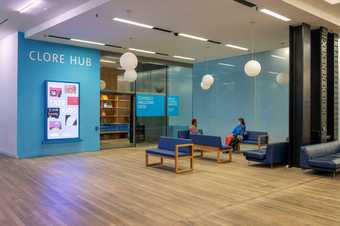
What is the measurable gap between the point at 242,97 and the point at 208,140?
4988mm

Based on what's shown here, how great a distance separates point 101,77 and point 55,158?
361 cm

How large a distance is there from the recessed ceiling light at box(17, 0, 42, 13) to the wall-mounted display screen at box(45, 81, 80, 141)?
2774mm

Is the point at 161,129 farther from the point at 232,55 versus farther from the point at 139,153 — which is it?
the point at 232,55

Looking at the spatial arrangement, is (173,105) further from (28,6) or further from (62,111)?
(28,6)

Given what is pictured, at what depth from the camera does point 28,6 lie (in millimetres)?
7055

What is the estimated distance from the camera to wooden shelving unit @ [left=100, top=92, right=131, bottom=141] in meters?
12.1

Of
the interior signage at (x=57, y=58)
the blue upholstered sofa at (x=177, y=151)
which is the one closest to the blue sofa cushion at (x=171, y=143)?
the blue upholstered sofa at (x=177, y=151)

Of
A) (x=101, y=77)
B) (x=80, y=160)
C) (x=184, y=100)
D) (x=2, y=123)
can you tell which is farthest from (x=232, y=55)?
(x=2, y=123)

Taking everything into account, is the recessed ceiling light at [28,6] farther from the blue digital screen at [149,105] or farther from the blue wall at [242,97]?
the blue wall at [242,97]

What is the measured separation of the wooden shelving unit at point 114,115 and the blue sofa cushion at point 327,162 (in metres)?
7.75

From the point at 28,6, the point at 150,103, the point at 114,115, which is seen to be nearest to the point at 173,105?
the point at 150,103

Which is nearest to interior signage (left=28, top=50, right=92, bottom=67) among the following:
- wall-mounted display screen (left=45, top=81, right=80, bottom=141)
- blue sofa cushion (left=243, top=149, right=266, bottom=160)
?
wall-mounted display screen (left=45, top=81, right=80, bottom=141)

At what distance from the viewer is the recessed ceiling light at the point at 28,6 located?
6832 mm

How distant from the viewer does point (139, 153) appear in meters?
10.5
